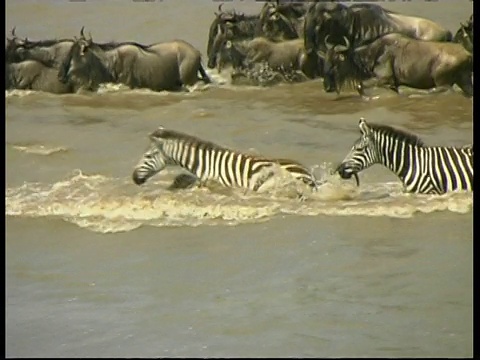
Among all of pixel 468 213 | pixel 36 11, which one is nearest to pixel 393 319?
pixel 468 213

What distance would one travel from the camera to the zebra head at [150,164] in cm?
560

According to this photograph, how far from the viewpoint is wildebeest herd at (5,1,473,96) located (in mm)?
5613

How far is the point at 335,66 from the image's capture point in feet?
18.5

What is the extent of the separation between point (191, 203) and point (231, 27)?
109 cm

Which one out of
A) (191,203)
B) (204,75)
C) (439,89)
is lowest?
(191,203)

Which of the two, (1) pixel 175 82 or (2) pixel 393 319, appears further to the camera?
(1) pixel 175 82

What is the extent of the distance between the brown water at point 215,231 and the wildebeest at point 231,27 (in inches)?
2.4

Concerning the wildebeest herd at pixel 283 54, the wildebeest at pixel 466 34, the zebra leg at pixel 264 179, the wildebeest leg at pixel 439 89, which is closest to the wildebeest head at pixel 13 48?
the wildebeest herd at pixel 283 54

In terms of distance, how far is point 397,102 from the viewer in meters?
5.66

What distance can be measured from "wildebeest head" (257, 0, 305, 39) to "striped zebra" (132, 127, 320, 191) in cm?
75

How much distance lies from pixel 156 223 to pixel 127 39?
1.14 m

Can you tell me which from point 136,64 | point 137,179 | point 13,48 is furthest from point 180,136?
point 13,48

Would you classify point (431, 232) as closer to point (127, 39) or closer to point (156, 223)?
point (156, 223)

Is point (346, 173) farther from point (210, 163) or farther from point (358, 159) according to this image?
point (210, 163)
